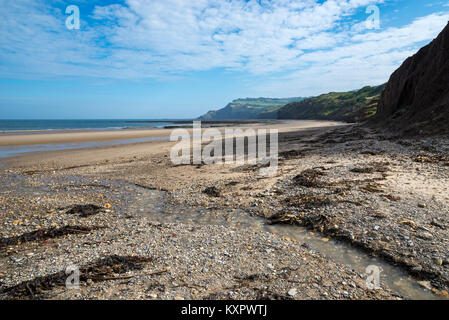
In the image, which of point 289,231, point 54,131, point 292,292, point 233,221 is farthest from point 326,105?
point 292,292

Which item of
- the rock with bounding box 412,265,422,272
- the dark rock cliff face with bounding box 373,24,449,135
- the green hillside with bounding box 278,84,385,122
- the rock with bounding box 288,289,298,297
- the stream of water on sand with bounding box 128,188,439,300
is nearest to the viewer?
the rock with bounding box 288,289,298,297

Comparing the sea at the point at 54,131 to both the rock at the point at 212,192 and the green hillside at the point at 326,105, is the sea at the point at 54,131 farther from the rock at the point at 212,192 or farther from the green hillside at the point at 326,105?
the green hillside at the point at 326,105

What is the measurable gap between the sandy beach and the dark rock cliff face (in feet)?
23.7

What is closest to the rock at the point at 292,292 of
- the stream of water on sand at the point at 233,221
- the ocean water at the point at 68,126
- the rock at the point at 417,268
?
the stream of water on sand at the point at 233,221

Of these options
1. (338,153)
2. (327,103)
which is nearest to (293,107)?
(327,103)

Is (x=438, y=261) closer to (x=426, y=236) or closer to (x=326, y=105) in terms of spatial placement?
(x=426, y=236)

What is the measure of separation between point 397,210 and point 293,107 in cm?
15562

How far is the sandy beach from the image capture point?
4648 mm

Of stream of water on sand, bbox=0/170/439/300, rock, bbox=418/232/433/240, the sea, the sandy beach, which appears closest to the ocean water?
the sea

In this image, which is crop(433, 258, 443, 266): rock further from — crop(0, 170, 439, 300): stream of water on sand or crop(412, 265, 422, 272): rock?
crop(0, 170, 439, 300): stream of water on sand
